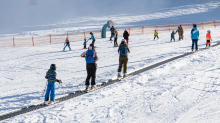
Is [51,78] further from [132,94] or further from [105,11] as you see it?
[105,11]

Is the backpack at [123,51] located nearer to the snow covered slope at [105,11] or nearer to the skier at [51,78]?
the skier at [51,78]

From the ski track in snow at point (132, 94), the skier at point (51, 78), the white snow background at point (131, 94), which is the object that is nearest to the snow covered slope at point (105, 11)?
the white snow background at point (131, 94)

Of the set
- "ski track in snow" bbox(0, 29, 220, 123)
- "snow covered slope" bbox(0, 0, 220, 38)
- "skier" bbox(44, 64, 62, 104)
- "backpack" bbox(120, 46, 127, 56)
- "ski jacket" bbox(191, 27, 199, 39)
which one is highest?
"snow covered slope" bbox(0, 0, 220, 38)

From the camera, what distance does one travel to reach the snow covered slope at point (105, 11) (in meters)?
51.0

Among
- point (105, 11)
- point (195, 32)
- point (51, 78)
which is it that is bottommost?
point (51, 78)

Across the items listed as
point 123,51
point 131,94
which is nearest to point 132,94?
point 131,94

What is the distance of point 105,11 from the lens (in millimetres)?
63125

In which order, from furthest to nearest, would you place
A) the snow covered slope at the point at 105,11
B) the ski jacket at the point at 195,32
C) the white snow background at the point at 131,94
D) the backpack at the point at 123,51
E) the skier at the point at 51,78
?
1. the snow covered slope at the point at 105,11
2. the ski jacket at the point at 195,32
3. the backpack at the point at 123,51
4. the skier at the point at 51,78
5. the white snow background at the point at 131,94

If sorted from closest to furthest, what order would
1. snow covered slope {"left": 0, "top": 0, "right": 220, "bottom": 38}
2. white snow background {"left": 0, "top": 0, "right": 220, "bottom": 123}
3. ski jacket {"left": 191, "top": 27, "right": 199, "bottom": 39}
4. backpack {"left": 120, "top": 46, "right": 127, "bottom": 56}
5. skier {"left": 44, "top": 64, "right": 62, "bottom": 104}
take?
white snow background {"left": 0, "top": 0, "right": 220, "bottom": 123} → skier {"left": 44, "top": 64, "right": 62, "bottom": 104} → backpack {"left": 120, "top": 46, "right": 127, "bottom": 56} → ski jacket {"left": 191, "top": 27, "right": 199, "bottom": 39} → snow covered slope {"left": 0, "top": 0, "right": 220, "bottom": 38}

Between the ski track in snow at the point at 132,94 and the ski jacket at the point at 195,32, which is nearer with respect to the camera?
the ski track in snow at the point at 132,94

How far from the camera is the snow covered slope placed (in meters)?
51.0

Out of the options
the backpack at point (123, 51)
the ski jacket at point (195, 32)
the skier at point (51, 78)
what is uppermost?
the ski jacket at point (195, 32)

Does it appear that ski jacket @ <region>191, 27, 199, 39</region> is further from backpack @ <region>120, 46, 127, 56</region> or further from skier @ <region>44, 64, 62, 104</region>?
skier @ <region>44, 64, 62, 104</region>

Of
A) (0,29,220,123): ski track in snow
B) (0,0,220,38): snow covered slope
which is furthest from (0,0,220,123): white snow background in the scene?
(0,0,220,38): snow covered slope
